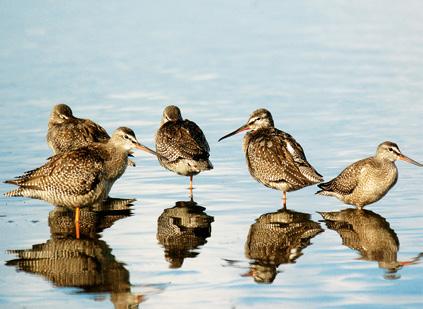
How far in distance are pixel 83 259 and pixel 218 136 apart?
291 inches

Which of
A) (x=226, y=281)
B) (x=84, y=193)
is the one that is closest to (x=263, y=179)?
(x=84, y=193)

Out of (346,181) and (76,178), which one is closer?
(76,178)

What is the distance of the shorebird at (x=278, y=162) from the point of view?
14.9 m

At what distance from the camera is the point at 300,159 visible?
15.3 m

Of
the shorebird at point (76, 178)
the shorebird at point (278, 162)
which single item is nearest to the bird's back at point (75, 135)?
the shorebird at point (278, 162)

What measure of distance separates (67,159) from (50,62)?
41.3 feet

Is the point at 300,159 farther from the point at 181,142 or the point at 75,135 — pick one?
the point at 75,135

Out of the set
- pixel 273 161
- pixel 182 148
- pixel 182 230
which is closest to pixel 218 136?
pixel 182 148

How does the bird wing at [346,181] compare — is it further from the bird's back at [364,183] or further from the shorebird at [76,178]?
the shorebird at [76,178]

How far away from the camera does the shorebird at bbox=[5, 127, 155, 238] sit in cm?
1366

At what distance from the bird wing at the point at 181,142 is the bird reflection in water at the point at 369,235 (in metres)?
2.83

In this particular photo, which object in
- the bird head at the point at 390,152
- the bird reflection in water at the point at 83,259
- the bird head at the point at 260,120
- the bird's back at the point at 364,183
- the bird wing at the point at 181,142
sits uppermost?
the bird head at the point at 260,120

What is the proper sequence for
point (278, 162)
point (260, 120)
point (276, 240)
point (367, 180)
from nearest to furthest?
point (276, 240) → point (367, 180) → point (278, 162) → point (260, 120)

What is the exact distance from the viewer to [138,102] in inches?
874
